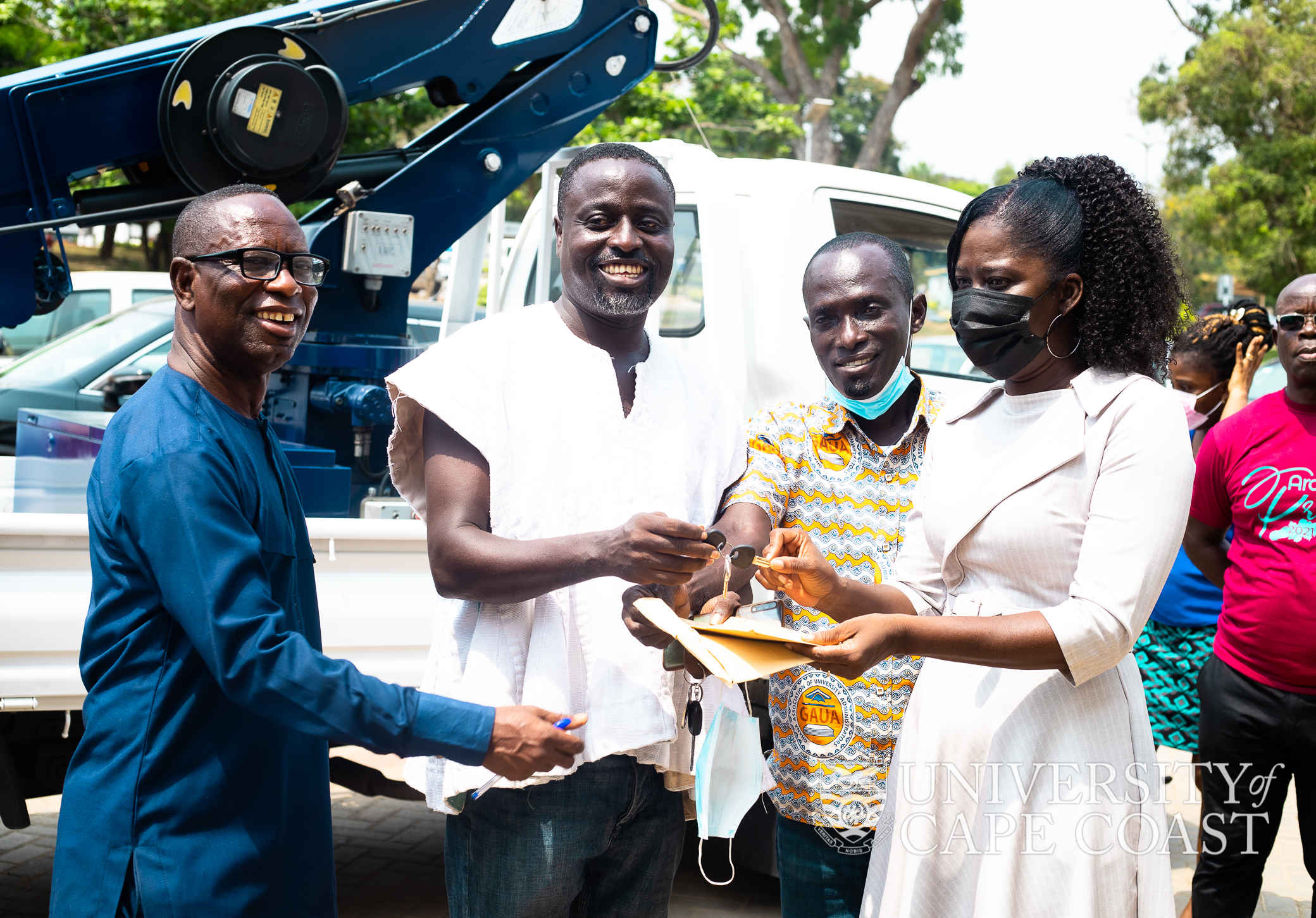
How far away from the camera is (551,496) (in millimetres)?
2070

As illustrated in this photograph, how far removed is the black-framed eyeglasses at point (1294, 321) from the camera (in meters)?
3.52

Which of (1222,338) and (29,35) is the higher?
(29,35)

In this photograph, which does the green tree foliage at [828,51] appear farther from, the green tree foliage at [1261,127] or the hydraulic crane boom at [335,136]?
the hydraulic crane boom at [335,136]

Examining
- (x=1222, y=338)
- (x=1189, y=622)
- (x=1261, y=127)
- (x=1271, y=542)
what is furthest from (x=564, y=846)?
(x=1261, y=127)

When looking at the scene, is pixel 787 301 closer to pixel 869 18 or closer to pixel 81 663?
pixel 81 663

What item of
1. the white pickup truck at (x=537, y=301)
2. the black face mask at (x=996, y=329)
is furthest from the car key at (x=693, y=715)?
the black face mask at (x=996, y=329)

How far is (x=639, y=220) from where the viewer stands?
2199 mm

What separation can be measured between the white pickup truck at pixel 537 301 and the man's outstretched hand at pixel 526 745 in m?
0.82

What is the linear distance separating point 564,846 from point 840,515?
0.83 meters

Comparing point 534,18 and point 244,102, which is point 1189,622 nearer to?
point 534,18

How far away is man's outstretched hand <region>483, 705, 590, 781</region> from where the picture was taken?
185 cm

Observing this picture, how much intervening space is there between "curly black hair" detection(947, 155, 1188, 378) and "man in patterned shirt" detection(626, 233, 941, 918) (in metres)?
0.50

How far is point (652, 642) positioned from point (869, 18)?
21424 mm

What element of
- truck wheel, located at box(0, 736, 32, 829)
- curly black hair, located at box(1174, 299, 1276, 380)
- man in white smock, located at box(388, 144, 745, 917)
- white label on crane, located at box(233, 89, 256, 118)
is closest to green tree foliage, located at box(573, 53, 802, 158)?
curly black hair, located at box(1174, 299, 1276, 380)
